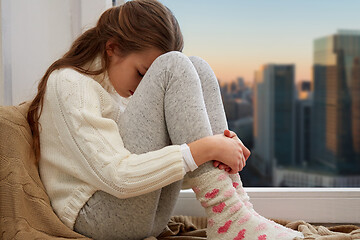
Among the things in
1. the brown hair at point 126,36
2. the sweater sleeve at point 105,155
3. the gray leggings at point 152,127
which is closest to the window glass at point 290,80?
the brown hair at point 126,36

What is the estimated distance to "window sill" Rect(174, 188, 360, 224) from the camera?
1.49 m

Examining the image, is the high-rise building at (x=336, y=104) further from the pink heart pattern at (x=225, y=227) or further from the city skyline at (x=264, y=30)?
the pink heart pattern at (x=225, y=227)

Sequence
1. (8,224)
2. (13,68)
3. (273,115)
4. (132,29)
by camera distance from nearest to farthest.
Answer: (8,224), (132,29), (13,68), (273,115)

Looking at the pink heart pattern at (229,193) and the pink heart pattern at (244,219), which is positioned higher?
the pink heart pattern at (229,193)

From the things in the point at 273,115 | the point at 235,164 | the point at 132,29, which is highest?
the point at 132,29

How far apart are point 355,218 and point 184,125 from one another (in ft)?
2.75

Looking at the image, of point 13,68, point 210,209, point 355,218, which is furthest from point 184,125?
point 355,218

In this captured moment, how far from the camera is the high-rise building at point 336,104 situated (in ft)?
7.61

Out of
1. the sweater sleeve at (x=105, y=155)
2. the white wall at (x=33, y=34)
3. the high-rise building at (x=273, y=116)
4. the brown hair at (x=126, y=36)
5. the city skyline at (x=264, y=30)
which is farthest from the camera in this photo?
the high-rise building at (x=273, y=116)

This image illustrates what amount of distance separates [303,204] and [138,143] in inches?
29.9

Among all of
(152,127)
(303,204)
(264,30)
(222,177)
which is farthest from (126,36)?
(264,30)

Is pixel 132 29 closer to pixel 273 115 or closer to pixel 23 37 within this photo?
pixel 23 37

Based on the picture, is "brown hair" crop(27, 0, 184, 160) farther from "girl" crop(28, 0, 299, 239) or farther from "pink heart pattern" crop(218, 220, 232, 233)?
"pink heart pattern" crop(218, 220, 232, 233)

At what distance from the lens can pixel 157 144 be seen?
1024 mm
